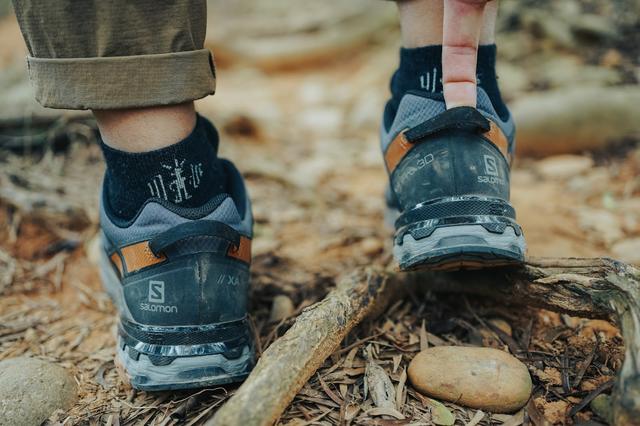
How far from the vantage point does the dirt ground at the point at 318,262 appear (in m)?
1.08

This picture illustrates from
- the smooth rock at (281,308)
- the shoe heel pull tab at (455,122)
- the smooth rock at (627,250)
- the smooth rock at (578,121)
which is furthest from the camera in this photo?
the smooth rock at (578,121)

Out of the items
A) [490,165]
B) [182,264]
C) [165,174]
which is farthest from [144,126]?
[490,165]

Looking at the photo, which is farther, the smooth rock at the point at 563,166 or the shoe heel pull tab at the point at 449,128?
the smooth rock at the point at 563,166

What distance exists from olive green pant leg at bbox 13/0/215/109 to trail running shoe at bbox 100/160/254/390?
253 mm

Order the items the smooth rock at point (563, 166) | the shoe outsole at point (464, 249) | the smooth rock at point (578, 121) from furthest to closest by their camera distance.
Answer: the smooth rock at point (578, 121)
the smooth rock at point (563, 166)
the shoe outsole at point (464, 249)

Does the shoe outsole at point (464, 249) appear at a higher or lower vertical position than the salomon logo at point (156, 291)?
higher

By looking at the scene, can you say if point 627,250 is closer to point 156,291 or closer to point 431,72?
point 431,72

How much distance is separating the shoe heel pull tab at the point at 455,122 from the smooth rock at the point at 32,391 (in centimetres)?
98

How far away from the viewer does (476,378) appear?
3.39ft

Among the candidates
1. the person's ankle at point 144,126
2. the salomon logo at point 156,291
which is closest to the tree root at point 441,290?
the salomon logo at point 156,291

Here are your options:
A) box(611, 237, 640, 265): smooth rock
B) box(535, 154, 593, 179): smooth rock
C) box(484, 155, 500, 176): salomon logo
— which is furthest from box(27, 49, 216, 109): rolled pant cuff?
box(535, 154, 593, 179): smooth rock

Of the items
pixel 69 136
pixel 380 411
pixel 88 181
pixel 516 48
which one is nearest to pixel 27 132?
pixel 69 136

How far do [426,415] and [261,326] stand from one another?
1.69ft

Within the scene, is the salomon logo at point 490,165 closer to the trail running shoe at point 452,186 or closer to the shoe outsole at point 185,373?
the trail running shoe at point 452,186
